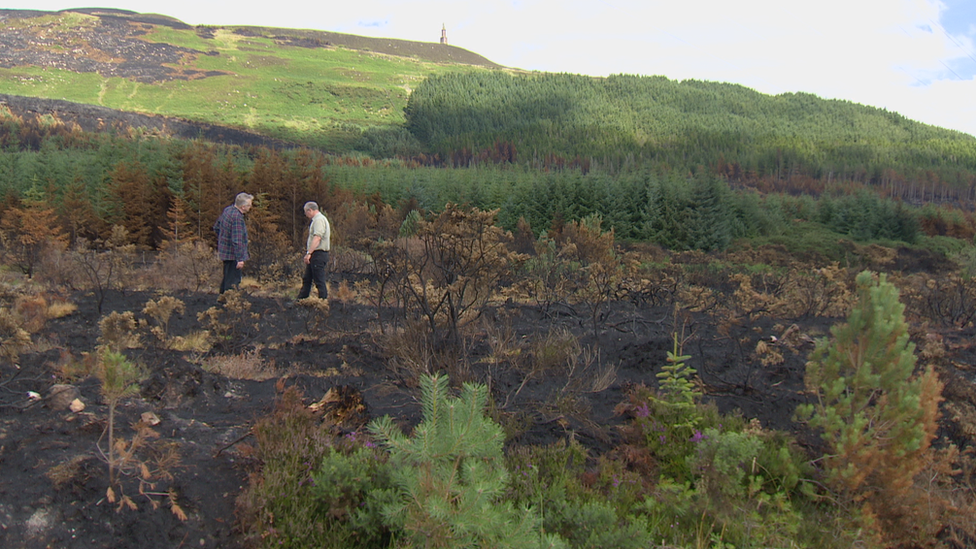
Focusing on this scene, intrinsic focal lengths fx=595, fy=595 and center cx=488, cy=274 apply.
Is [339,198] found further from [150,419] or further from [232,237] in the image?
[150,419]

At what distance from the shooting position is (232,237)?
7.42 m

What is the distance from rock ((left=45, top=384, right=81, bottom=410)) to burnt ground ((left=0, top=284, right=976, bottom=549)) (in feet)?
0.05

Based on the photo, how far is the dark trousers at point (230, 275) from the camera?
7.56m

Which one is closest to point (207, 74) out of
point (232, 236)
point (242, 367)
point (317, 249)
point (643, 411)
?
point (232, 236)

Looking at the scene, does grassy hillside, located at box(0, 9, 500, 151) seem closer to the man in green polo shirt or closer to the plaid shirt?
the plaid shirt

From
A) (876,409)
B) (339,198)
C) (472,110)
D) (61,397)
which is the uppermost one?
(472,110)

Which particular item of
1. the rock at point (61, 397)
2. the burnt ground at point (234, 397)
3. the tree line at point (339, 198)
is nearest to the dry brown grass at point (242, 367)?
the burnt ground at point (234, 397)

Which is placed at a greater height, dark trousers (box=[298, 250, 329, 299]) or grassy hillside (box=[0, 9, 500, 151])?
grassy hillside (box=[0, 9, 500, 151])

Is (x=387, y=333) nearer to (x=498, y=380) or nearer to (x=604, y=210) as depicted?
(x=498, y=380)

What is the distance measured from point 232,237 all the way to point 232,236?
0.04ft

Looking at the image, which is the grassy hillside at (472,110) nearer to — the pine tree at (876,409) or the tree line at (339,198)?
the tree line at (339,198)

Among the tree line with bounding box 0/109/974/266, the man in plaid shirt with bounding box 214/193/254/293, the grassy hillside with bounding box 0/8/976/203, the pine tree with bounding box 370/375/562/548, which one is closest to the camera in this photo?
the pine tree with bounding box 370/375/562/548

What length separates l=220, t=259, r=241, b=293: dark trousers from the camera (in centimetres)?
756

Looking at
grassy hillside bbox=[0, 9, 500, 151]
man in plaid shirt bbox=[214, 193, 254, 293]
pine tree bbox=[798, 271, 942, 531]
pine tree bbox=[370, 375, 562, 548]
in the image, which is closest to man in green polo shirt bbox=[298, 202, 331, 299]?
man in plaid shirt bbox=[214, 193, 254, 293]
